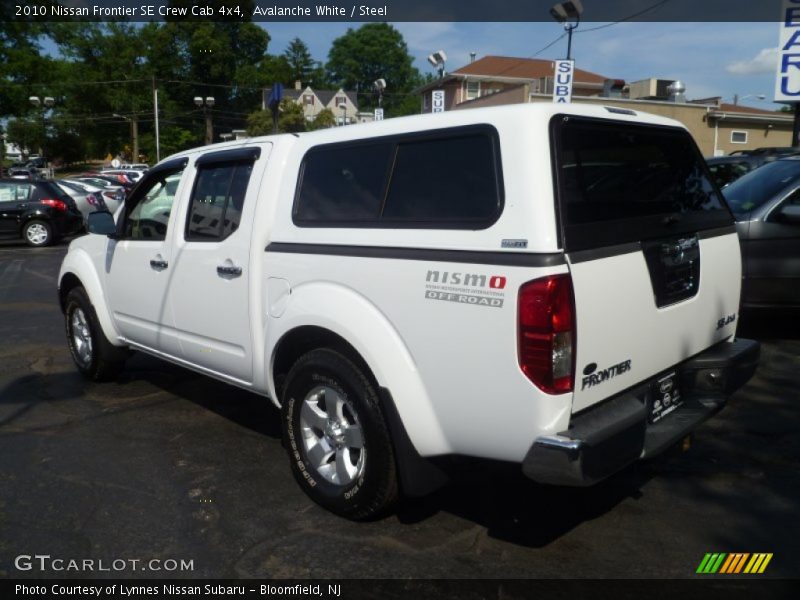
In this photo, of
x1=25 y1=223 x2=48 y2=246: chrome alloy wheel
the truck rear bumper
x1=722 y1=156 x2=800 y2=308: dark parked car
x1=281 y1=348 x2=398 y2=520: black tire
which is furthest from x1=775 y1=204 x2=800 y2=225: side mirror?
x1=25 y1=223 x2=48 y2=246: chrome alloy wheel

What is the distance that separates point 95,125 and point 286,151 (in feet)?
236

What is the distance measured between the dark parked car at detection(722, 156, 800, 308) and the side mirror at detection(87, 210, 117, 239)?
5318 millimetres

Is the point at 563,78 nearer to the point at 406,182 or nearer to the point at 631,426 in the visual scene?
the point at 406,182

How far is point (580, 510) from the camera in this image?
3553mm

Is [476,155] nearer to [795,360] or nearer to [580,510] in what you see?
[580,510]

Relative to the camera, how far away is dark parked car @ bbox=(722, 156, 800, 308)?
6.05 metres

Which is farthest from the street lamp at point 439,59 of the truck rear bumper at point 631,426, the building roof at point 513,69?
the building roof at point 513,69

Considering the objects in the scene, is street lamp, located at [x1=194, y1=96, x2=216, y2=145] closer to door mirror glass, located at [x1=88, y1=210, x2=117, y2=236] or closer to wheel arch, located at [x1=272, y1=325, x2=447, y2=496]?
door mirror glass, located at [x1=88, y1=210, x2=117, y2=236]

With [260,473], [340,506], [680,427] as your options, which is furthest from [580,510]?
[260,473]

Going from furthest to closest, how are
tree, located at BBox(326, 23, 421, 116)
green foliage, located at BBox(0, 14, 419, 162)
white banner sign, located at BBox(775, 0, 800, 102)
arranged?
tree, located at BBox(326, 23, 421, 116)
green foliage, located at BBox(0, 14, 419, 162)
white banner sign, located at BBox(775, 0, 800, 102)

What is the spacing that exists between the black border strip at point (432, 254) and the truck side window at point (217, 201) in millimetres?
542

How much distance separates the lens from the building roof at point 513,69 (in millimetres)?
56094

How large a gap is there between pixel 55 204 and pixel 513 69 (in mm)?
47232

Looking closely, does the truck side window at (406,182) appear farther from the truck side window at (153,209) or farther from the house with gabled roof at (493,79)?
the house with gabled roof at (493,79)
